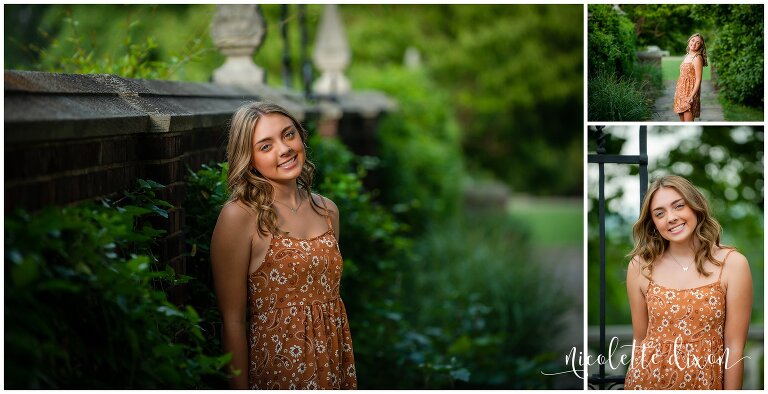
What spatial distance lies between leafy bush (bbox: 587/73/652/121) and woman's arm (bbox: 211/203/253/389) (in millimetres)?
1490

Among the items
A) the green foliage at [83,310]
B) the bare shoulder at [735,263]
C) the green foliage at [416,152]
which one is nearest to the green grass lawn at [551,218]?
the green foliage at [416,152]

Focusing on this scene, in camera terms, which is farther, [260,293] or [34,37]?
[34,37]

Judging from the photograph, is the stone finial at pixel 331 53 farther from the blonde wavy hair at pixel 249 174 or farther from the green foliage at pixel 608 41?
the blonde wavy hair at pixel 249 174

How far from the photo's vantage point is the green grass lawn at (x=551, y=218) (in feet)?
52.8

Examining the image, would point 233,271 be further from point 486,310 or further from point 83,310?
point 486,310

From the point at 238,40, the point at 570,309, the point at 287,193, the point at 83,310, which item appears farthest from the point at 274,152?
the point at 570,309

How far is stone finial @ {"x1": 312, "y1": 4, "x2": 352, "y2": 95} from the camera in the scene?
9.62 m

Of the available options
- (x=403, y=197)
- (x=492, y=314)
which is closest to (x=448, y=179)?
(x=403, y=197)

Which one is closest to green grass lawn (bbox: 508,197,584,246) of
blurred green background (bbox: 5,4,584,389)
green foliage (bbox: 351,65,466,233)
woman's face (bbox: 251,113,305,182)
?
blurred green background (bbox: 5,4,584,389)

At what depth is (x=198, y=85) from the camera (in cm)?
462

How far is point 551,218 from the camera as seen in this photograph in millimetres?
20922

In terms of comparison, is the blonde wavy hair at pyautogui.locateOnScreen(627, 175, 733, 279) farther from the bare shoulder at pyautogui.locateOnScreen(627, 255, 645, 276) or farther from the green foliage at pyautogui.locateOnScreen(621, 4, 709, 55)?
the green foliage at pyautogui.locateOnScreen(621, 4, 709, 55)

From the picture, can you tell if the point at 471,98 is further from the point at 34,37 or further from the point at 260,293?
the point at 260,293

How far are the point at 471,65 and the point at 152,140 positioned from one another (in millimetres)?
16219
